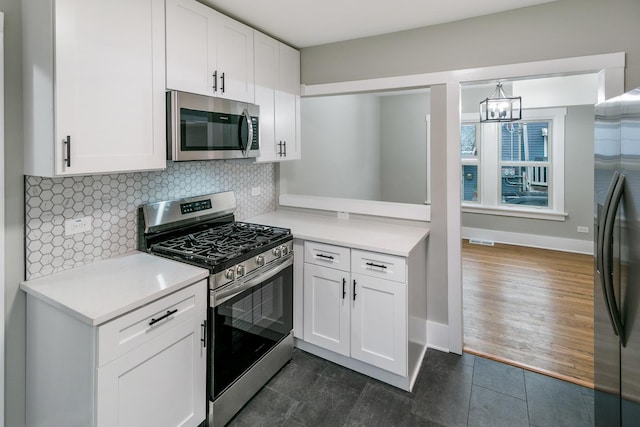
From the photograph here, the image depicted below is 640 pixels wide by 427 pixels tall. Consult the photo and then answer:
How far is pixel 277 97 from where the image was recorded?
9.36 ft

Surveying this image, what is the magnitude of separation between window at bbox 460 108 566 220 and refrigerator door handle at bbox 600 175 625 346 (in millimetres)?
4835

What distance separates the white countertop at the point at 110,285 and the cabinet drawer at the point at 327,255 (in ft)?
2.81

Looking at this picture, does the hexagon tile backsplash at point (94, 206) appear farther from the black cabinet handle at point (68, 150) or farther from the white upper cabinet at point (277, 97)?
the white upper cabinet at point (277, 97)

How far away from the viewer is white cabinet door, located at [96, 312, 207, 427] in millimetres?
1412

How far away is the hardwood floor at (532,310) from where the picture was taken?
262cm

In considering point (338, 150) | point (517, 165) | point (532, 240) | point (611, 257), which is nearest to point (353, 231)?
point (611, 257)

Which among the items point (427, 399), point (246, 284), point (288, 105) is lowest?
point (427, 399)

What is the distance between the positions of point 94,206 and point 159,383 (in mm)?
1019

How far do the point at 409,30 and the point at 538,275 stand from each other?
350 cm

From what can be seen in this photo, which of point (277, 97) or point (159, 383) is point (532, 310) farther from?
point (159, 383)

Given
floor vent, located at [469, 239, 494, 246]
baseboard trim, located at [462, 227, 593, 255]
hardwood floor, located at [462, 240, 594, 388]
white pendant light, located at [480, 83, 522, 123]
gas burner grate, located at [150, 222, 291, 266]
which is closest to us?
gas burner grate, located at [150, 222, 291, 266]

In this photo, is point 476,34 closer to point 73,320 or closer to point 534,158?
point 73,320

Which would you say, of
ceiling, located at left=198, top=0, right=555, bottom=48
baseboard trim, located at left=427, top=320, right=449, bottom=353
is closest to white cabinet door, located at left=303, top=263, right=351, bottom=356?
baseboard trim, located at left=427, top=320, right=449, bottom=353

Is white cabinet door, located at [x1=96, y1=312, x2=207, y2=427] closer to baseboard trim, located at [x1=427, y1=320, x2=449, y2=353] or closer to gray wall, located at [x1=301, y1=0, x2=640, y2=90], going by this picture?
baseboard trim, located at [x1=427, y1=320, x2=449, y2=353]
